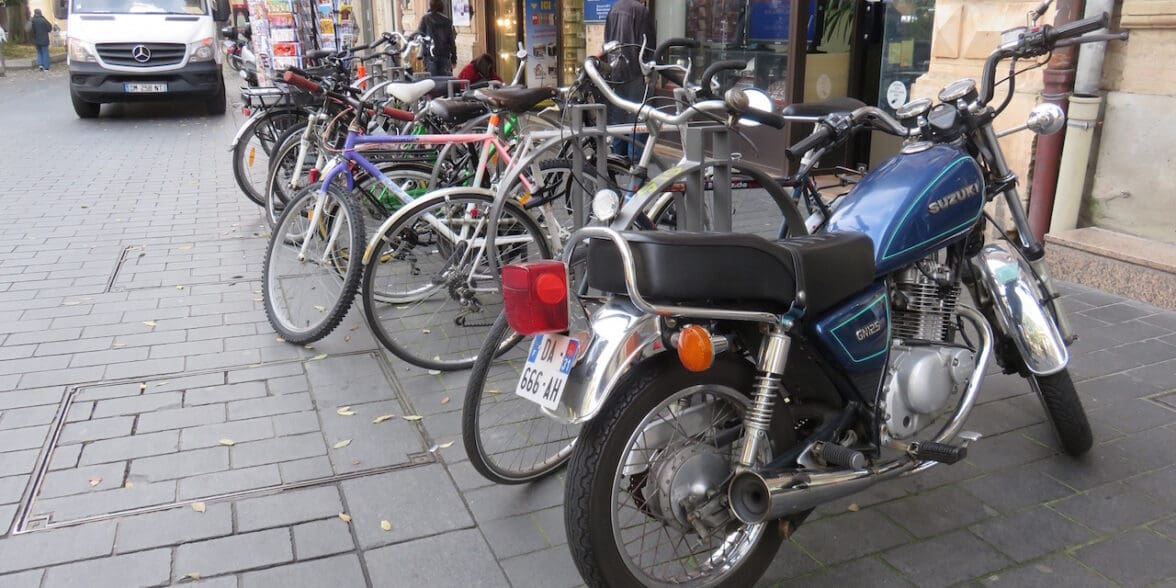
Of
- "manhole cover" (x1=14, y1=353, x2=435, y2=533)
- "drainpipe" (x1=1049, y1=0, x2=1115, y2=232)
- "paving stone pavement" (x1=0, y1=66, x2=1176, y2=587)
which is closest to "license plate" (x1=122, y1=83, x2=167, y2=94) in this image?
"paving stone pavement" (x1=0, y1=66, x2=1176, y2=587)

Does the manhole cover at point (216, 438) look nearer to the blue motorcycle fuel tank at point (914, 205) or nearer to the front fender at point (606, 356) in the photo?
the front fender at point (606, 356)

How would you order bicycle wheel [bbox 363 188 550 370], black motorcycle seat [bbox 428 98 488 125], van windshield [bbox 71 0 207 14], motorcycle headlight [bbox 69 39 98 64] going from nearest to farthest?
bicycle wheel [bbox 363 188 550 370]
black motorcycle seat [bbox 428 98 488 125]
motorcycle headlight [bbox 69 39 98 64]
van windshield [bbox 71 0 207 14]

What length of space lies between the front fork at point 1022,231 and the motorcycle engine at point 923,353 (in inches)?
14.2

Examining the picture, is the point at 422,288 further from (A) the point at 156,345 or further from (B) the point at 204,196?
(B) the point at 204,196

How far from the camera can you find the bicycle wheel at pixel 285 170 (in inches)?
264

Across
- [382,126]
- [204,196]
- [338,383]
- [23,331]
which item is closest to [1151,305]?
[338,383]

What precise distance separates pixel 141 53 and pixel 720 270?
47.5 feet

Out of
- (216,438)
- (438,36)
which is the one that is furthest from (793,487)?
(438,36)

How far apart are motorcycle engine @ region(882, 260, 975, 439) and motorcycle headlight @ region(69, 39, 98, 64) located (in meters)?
14.4

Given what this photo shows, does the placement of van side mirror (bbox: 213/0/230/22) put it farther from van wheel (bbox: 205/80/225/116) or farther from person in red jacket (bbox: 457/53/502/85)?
person in red jacket (bbox: 457/53/502/85)

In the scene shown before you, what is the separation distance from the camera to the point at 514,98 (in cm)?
464

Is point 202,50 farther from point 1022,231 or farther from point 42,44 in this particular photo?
point 42,44

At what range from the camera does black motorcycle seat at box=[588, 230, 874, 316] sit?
219cm

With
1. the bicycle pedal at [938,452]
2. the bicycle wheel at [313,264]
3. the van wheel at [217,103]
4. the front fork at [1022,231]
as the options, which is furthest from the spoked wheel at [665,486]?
the van wheel at [217,103]
